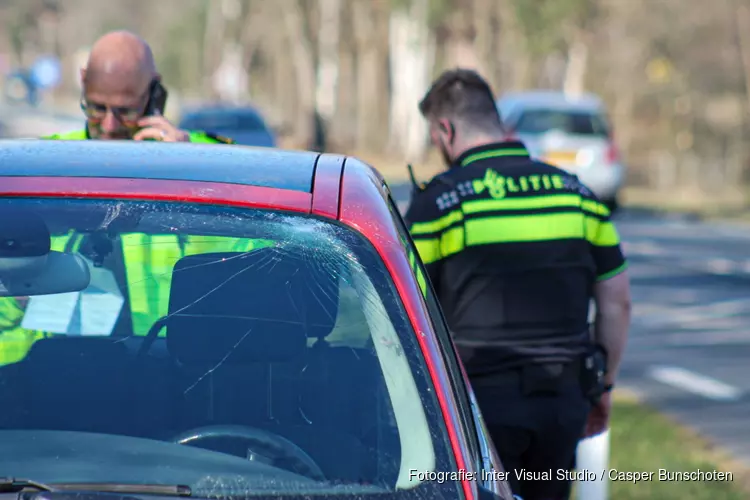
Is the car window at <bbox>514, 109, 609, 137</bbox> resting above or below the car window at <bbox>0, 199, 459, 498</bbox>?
below

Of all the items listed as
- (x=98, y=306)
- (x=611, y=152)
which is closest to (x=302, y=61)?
(x=611, y=152)

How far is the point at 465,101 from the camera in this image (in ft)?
15.0

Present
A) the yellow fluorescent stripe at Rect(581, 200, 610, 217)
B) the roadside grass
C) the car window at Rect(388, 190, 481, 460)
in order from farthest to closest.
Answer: the roadside grass < the yellow fluorescent stripe at Rect(581, 200, 610, 217) < the car window at Rect(388, 190, 481, 460)

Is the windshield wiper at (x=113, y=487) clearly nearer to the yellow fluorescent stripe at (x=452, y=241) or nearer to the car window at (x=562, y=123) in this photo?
the yellow fluorescent stripe at (x=452, y=241)

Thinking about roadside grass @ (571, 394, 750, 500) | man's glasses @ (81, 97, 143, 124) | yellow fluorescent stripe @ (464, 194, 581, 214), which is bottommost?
roadside grass @ (571, 394, 750, 500)

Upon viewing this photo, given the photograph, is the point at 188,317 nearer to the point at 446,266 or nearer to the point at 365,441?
the point at 365,441

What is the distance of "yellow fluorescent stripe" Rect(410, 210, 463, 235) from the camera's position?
13.7 feet

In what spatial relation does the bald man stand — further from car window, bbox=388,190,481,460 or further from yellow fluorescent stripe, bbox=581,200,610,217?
car window, bbox=388,190,481,460

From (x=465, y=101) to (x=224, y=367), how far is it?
2.22 metres

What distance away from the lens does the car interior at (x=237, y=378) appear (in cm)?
246

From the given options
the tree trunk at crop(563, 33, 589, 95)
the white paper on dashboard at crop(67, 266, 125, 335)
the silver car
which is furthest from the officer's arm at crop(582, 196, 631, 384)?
the tree trunk at crop(563, 33, 589, 95)

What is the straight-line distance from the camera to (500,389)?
13.7ft

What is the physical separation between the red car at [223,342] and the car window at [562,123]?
765 inches

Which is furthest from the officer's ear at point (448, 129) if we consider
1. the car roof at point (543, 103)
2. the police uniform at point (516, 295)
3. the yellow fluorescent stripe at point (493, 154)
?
the car roof at point (543, 103)
